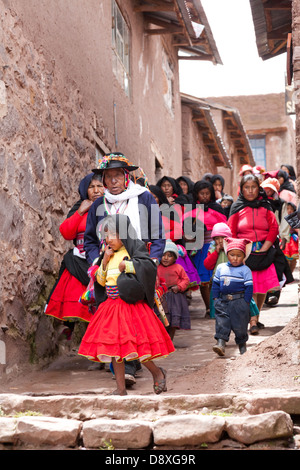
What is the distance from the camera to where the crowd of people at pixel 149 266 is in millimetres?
4492

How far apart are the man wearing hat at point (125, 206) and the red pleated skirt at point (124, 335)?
0.60 meters

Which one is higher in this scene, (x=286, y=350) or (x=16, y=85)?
(x=16, y=85)

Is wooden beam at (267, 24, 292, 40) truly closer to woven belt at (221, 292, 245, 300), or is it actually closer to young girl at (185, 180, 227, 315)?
young girl at (185, 180, 227, 315)

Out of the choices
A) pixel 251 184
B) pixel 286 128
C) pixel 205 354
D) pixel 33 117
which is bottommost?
pixel 205 354

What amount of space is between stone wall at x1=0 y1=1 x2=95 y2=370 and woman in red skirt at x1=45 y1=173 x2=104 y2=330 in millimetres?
170

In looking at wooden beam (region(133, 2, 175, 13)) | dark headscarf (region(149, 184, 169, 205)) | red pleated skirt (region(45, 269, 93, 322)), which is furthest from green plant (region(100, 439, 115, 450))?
wooden beam (region(133, 2, 175, 13))

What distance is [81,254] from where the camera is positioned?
5.79 m

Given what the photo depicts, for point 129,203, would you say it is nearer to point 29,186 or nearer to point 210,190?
point 29,186

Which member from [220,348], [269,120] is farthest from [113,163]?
[269,120]

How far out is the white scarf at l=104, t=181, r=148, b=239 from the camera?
5035 mm
